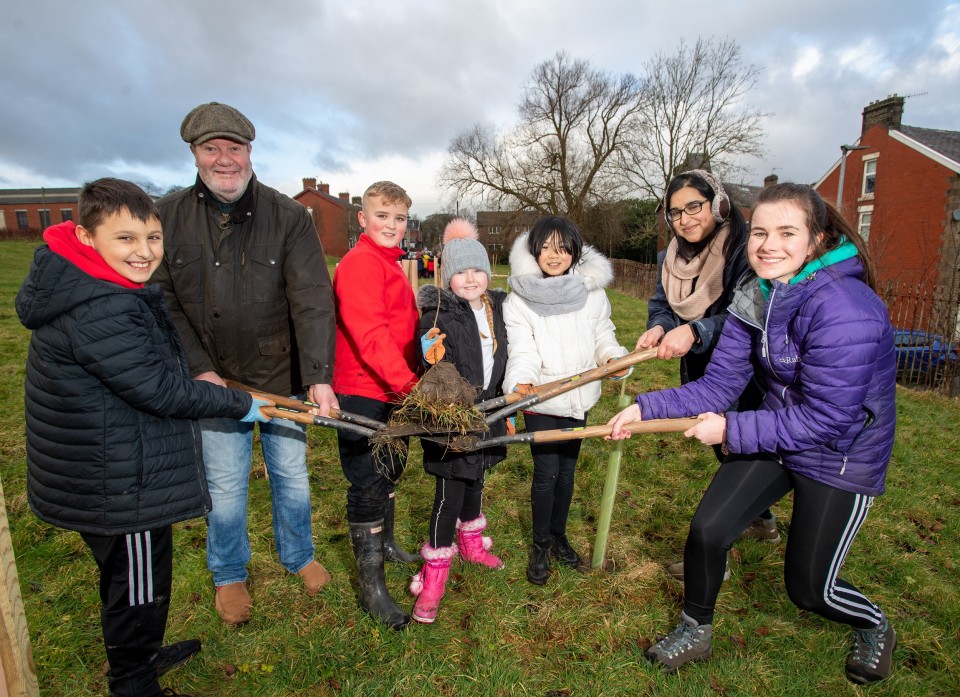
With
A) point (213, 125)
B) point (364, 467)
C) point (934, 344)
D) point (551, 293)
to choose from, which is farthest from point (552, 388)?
point (934, 344)

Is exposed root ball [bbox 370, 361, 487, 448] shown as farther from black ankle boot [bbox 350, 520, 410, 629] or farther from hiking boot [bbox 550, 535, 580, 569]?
hiking boot [bbox 550, 535, 580, 569]

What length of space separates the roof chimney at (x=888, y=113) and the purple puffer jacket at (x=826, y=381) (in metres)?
31.6

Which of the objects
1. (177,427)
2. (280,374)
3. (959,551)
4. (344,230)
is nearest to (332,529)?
(280,374)

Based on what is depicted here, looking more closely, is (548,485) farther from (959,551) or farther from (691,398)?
(959,551)

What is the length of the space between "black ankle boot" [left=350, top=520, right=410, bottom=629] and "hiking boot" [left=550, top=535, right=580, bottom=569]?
115cm

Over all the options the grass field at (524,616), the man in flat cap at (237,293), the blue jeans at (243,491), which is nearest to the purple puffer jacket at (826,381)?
the grass field at (524,616)

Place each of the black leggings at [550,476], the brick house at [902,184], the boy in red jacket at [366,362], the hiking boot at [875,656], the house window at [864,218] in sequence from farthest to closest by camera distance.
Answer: the house window at [864,218] < the brick house at [902,184] < the black leggings at [550,476] < the boy in red jacket at [366,362] < the hiking boot at [875,656]

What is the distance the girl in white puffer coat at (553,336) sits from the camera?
Result: 353 cm

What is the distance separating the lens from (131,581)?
253 cm

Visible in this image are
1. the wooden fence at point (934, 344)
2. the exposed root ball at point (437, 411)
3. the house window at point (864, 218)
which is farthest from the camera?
the house window at point (864, 218)

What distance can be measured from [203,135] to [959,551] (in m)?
5.85

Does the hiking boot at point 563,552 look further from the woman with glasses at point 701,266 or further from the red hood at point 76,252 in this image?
the red hood at point 76,252

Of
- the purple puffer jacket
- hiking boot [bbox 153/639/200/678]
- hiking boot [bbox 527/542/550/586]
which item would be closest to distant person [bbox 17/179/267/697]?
hiking boot [bbox 153/639/200/678]

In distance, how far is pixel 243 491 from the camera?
332cm
